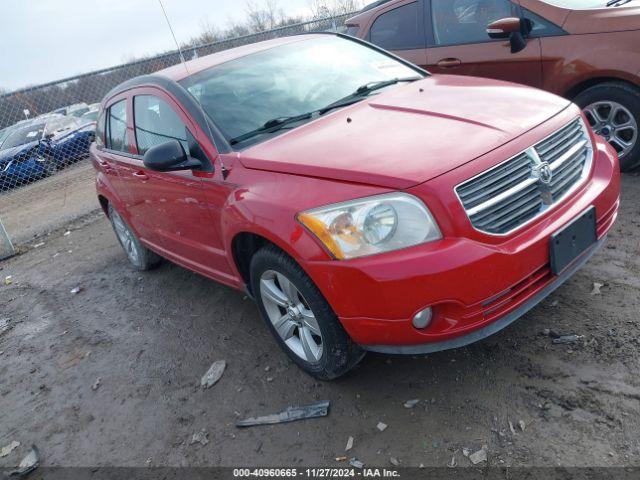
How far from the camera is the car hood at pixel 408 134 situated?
240 centimetres

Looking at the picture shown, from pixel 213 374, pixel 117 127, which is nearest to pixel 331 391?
pixel 213 374

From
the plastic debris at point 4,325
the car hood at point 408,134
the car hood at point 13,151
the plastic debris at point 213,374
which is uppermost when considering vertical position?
the car hood at point 408,134

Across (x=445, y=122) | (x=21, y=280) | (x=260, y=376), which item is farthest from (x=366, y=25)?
(x=21, y=280)

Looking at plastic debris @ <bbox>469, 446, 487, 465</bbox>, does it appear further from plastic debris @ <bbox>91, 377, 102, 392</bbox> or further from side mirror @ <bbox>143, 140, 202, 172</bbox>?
plastic debris @ <bbox>91, 377, 102, 392</bbox>

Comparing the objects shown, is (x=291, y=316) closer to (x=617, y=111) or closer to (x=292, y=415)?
(x=292, y=415)

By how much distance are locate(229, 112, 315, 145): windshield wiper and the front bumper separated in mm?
1046

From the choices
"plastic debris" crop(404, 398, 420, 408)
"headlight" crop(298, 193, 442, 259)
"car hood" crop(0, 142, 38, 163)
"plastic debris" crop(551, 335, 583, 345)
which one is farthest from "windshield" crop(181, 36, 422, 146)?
"car hood" crop(0, 142, 38, 163)

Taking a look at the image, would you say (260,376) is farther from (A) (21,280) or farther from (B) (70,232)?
(B) (70,232)

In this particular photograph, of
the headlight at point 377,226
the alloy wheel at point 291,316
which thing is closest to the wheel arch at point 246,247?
the alloy wheel at point 291,316

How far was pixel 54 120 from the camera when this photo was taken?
45.8 feet

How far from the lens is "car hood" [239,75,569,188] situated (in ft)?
7.86

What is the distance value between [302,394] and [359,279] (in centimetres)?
99

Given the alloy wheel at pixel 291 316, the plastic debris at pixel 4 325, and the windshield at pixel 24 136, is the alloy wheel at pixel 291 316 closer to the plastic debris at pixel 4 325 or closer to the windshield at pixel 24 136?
the plastic debris at pixel 4 325

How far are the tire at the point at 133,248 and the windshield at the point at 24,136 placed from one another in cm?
918
